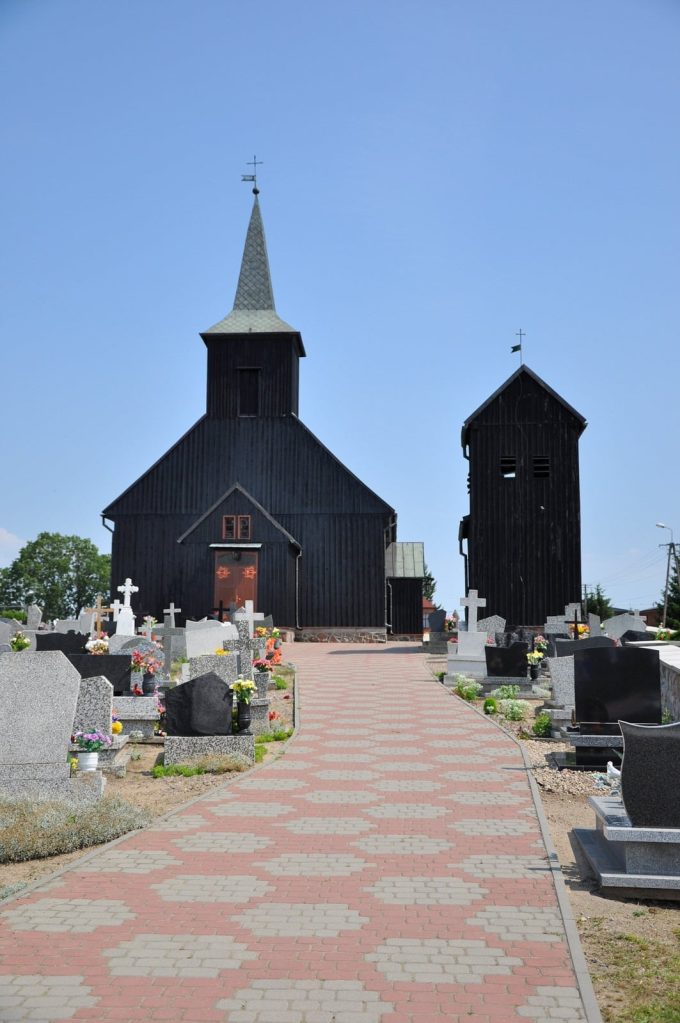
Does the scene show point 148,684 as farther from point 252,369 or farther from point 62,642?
point 252,369

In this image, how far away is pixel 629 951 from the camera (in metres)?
5.46

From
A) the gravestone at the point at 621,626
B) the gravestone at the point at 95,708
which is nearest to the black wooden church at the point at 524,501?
the gravestone at the point at 621,626

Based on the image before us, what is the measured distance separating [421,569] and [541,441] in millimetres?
10665

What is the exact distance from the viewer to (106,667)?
47.4 ft

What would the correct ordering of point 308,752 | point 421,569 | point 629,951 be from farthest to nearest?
point 421,569
point 308,752
point 629,951

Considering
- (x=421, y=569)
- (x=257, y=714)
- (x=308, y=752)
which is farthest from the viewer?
(x=421, y=569)

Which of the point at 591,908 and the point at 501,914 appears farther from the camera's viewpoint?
Result: the point at 591,908

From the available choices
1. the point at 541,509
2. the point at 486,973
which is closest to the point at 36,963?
the point at 486,973

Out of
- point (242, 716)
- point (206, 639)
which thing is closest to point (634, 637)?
point (206, 639)

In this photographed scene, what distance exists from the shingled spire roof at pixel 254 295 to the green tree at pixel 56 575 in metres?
50.8

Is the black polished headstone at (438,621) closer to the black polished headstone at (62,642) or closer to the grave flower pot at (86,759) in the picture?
the black polished headstone at (62,642)

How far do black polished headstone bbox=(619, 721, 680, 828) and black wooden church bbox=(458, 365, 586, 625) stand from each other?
26.8m

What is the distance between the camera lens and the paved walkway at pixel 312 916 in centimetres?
462

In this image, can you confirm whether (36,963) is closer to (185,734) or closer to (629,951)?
(629,951)
